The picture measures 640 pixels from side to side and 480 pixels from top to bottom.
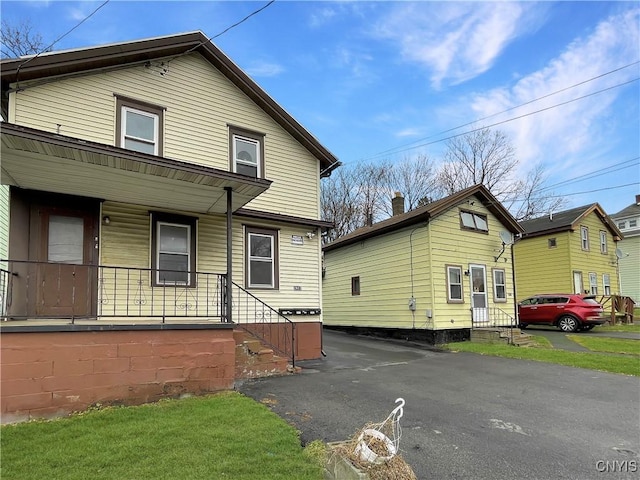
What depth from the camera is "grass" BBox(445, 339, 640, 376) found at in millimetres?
9835

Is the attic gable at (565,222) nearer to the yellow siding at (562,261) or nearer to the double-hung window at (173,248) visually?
the yellow siding at (562,261)

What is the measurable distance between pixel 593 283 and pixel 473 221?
11.9 meters

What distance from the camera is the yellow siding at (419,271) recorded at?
47.4 feet

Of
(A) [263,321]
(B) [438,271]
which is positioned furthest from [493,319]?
(A) [263,321]

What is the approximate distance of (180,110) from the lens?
10.2 meters

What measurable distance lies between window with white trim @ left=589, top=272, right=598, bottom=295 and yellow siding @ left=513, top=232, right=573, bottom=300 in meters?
2.19

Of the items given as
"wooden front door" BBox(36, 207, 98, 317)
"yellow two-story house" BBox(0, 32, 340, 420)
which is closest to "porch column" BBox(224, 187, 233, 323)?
"yellow two-story house" BBox(0, 32, 340, 420)

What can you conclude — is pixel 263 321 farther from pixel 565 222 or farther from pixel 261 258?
pixel 565 222

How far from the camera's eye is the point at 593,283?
22938mm

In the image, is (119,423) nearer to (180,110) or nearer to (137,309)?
(137,309)

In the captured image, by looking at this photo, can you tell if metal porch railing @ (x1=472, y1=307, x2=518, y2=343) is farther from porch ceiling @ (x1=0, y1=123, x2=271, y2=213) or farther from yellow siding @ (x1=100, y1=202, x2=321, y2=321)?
porch ceiling @ (x1=0, y1=123, x2=271, y2=213)

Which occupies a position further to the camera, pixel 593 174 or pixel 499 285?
pixel 593 174

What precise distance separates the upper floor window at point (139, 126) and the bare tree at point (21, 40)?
1340 cm

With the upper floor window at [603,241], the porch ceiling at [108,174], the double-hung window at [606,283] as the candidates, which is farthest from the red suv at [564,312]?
the porch ceiling at [108,174]
